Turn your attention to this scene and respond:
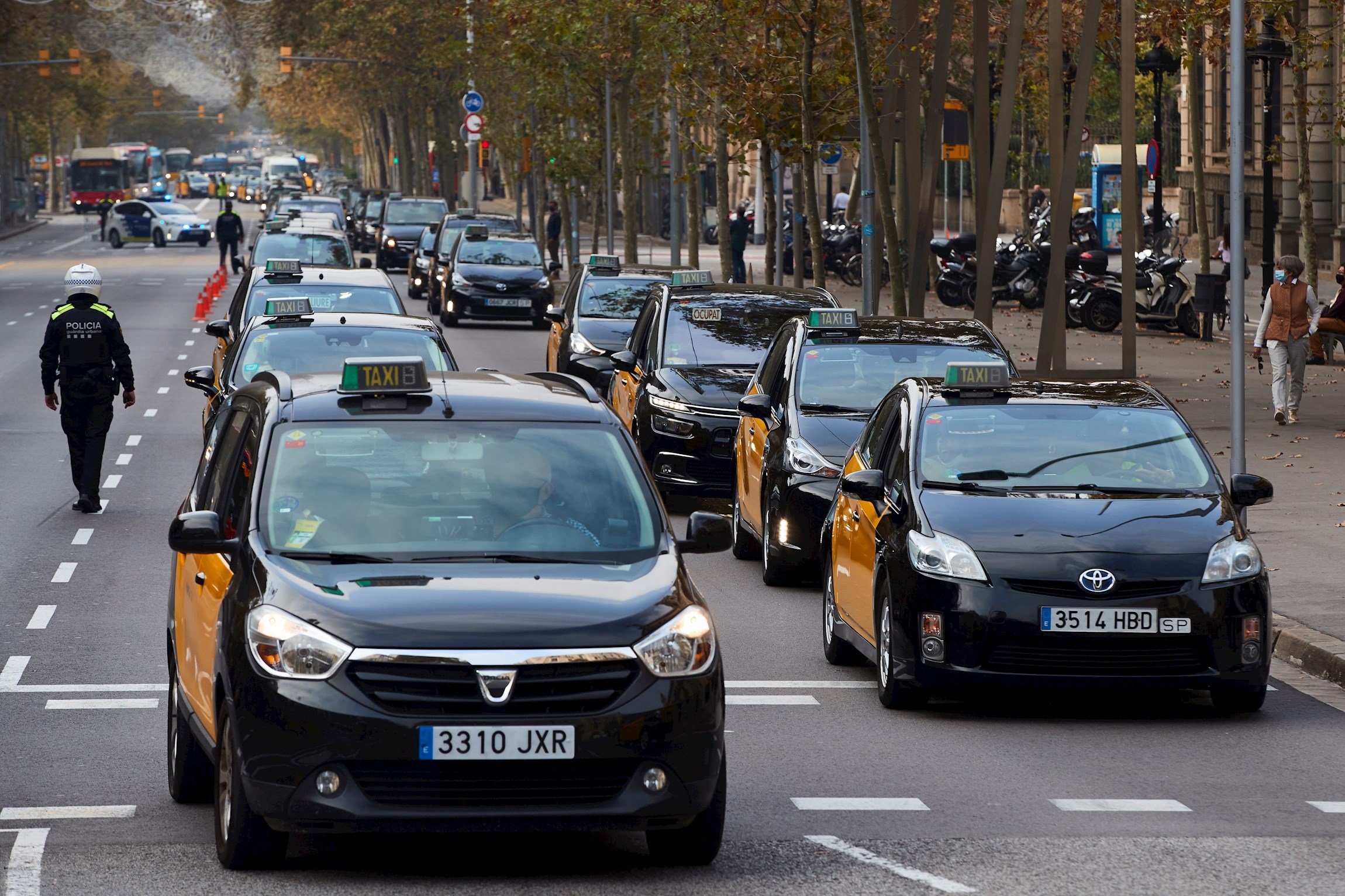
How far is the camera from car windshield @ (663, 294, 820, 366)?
17.3m

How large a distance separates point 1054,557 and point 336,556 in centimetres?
368

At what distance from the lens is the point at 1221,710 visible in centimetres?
963

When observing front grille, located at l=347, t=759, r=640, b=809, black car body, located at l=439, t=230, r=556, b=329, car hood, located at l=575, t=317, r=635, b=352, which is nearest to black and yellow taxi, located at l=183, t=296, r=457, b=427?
car hood, located at l=575, t=317, r=635, b=352

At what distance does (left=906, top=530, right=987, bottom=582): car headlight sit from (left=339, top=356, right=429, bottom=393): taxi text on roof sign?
2.89 metres

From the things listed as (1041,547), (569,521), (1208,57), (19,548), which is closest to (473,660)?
(569,521)

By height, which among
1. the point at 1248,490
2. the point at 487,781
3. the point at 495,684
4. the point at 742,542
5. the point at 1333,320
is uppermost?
the point at 1333,320

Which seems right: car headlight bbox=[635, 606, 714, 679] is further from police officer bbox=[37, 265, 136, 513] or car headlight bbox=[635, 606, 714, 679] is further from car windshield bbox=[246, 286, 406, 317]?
car windshield bbox=[246, 286, 406, 317]

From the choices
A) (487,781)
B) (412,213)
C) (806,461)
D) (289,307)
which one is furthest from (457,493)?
(412,213)

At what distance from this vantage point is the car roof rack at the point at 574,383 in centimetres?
760

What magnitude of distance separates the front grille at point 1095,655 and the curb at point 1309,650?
1683 millimetres

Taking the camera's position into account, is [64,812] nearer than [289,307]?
Yes

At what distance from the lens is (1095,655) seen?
30.0 feet

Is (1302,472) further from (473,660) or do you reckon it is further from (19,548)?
(473,660)

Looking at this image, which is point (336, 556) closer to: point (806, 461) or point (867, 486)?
point (867, 486)
